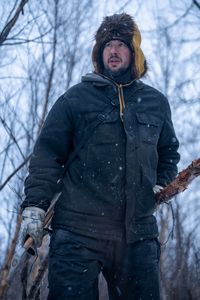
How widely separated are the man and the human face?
14cm

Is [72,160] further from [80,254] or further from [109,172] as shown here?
[80,254]

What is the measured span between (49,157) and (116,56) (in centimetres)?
88

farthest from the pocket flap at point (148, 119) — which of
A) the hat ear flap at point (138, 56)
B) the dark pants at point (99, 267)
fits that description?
the dark pants at point (99, 267)

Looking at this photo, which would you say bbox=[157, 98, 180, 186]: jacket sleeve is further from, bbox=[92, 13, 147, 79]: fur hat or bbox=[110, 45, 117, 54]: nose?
bbox=[110, 45, 117, 54]: nose

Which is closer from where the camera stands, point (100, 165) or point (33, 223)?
point (33, 223)

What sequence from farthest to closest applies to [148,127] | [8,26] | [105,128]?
1. [8,26]
2. [148,127]
3. [105,128]

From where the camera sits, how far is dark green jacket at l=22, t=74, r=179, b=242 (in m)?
2.44

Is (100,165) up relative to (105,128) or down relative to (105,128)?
down

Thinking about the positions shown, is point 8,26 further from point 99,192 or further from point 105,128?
point 99,192

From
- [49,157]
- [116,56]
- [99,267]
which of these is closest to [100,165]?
[49,157]

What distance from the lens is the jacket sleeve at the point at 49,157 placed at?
2.44m

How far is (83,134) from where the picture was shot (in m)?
2.61

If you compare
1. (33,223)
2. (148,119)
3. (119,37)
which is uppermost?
(119,37)

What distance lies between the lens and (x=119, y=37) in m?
3.05
